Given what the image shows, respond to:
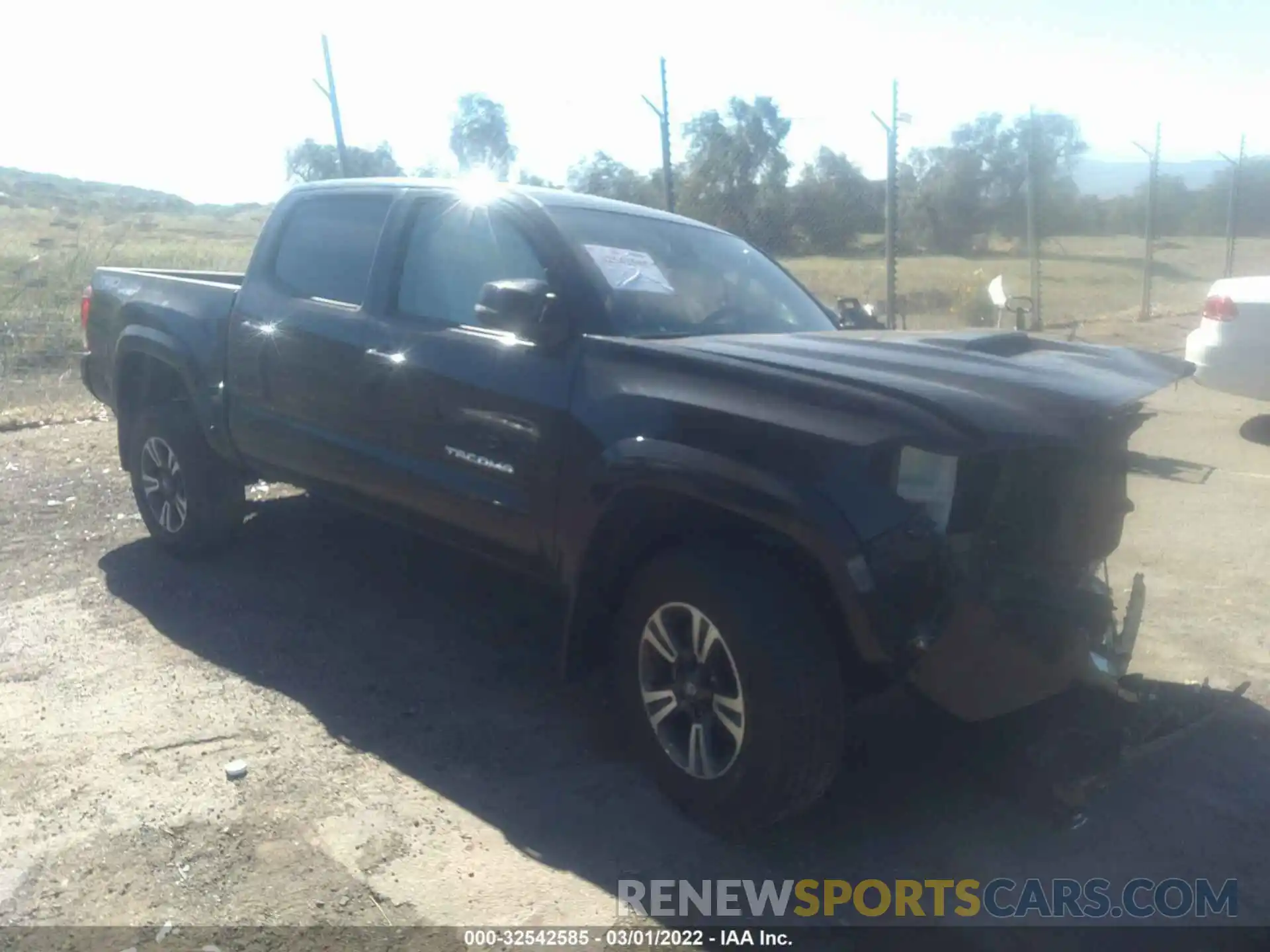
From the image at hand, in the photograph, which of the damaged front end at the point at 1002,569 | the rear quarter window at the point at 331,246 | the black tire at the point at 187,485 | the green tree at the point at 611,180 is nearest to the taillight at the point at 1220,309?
the green tree at the point at 611,180

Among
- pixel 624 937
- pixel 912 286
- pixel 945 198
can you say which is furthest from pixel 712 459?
pixel 945 198

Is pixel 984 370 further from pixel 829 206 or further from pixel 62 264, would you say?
pixel 62 264

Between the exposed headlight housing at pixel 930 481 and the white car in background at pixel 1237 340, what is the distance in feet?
19.7

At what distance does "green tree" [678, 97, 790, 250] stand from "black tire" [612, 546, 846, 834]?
7.83 metres

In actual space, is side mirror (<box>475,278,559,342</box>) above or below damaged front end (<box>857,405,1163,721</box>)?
above

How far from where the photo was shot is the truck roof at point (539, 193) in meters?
4.45

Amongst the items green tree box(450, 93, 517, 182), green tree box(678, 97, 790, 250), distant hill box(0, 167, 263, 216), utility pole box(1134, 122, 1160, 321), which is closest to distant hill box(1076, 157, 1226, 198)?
utility pole box(1134, 122, 1160, 321)

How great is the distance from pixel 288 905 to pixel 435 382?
1865 mm

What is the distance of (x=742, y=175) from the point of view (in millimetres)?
11086

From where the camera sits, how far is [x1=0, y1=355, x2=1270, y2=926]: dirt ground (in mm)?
3330

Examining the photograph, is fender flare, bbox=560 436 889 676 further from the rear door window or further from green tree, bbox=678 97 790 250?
green tree, bbox=678 97 790 250

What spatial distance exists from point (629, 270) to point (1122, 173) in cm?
1274

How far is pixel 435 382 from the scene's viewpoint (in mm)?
4289

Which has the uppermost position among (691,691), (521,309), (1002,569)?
(521,309)
